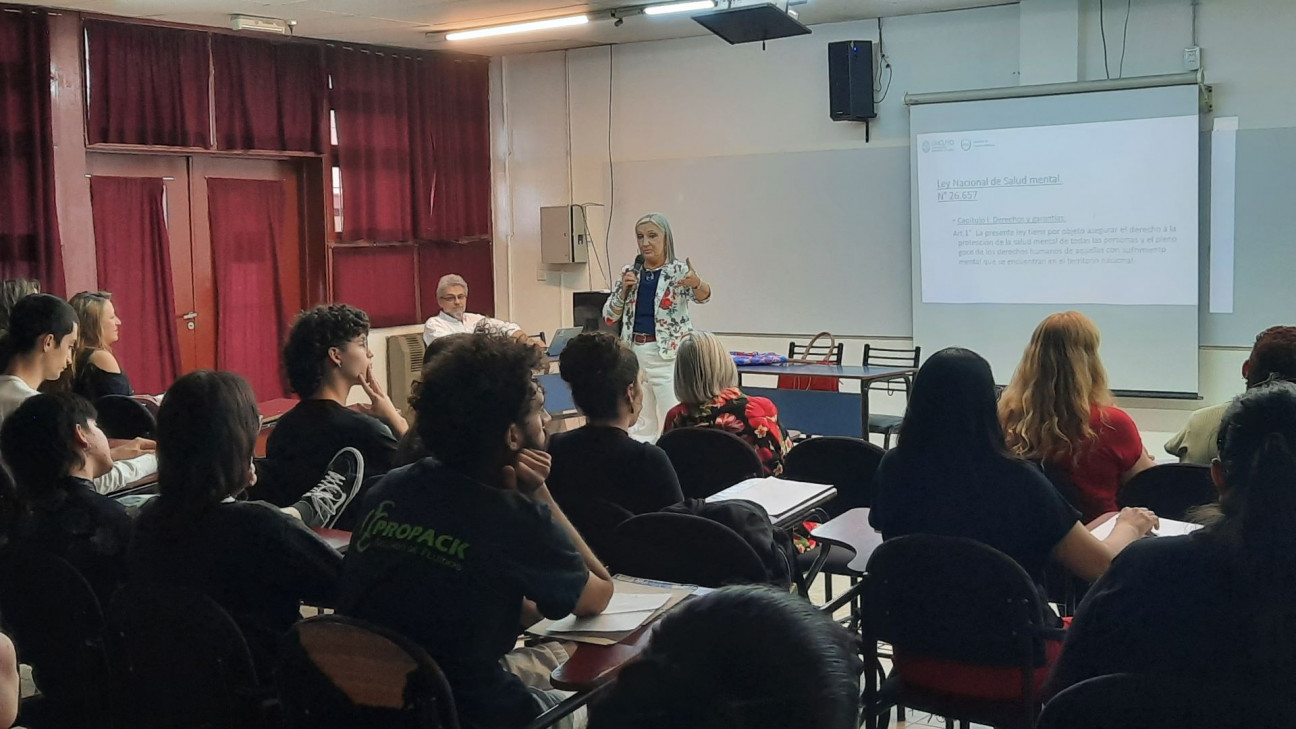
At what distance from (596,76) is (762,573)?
6.99 meters

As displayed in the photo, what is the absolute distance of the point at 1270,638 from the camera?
5.37 feet

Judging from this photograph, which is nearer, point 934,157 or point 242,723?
point 242,723

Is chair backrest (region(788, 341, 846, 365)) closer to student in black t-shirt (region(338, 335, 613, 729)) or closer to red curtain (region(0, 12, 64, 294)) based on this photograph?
red curtain (region(0, 12, 64, 294))

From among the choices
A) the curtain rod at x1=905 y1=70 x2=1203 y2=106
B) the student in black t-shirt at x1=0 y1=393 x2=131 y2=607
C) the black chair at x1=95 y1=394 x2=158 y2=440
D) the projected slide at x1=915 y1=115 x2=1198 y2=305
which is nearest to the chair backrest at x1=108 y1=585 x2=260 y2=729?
the student in black t-shirt at x1=0 y1=393 x2=131 y2=607

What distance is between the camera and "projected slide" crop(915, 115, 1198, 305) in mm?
6766

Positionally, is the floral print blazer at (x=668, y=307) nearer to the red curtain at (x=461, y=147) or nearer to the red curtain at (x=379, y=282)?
the red curtain at (x=379, y=282)

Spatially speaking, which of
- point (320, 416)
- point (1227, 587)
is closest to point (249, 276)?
point (320, 416)

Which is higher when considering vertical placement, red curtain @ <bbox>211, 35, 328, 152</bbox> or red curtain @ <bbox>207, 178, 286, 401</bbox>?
red curtain @ <bbox>211, 35, 328, 152</bbox>

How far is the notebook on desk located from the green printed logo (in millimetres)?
1116

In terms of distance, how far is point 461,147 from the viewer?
913 cm

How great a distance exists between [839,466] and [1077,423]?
0.82 m

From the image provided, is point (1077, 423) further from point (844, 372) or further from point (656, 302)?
point (656, 302)

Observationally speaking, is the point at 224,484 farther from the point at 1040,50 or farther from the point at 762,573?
Answer: the point at 1040,50

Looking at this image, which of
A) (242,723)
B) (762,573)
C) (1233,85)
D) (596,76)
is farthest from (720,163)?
(242,723)
